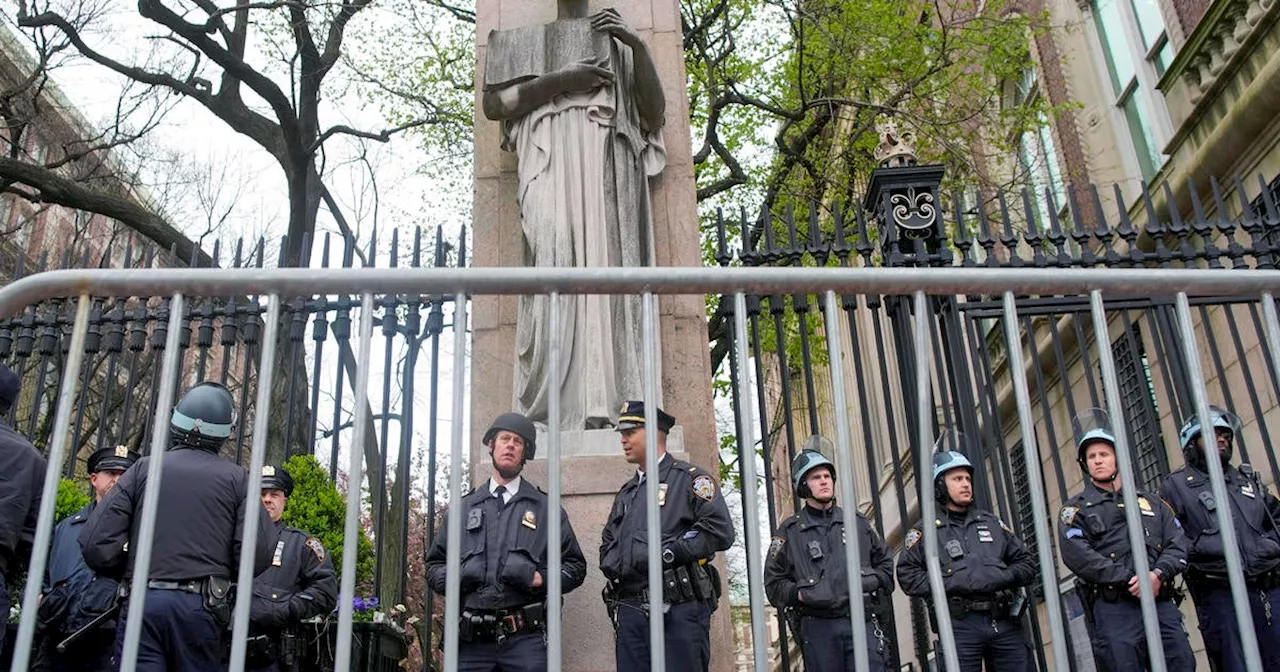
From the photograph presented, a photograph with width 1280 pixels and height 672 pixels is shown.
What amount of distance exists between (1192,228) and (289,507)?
225 inches

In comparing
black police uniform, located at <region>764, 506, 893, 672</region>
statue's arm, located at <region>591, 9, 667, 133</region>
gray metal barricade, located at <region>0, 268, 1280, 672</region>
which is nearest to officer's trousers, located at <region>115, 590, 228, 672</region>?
gray metal barricade, located at <region>0, 268, 1280, 672</region>

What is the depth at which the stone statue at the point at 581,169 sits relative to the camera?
19.5ft

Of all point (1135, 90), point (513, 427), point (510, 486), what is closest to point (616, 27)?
point (513, 427)

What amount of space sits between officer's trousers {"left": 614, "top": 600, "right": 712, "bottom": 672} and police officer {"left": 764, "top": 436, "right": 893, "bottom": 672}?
53cm

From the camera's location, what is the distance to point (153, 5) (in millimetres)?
13984

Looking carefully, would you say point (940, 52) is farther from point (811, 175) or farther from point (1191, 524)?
point (1191, 524)

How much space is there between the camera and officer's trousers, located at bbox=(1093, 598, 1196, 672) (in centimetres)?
534

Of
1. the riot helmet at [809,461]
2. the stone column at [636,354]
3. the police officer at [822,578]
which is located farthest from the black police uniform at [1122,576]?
the stone column at [636,354]

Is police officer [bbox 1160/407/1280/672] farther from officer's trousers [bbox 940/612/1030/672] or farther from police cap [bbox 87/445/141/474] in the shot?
police cap [bbox 87/445/141/474]

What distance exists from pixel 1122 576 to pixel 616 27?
4.19 metres

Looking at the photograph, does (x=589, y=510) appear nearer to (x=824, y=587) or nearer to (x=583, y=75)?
(x=824, y=587)

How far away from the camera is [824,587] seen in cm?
519

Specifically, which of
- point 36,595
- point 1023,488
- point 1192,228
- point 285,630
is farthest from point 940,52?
point 36,595

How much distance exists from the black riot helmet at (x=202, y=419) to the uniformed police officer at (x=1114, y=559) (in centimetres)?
410
